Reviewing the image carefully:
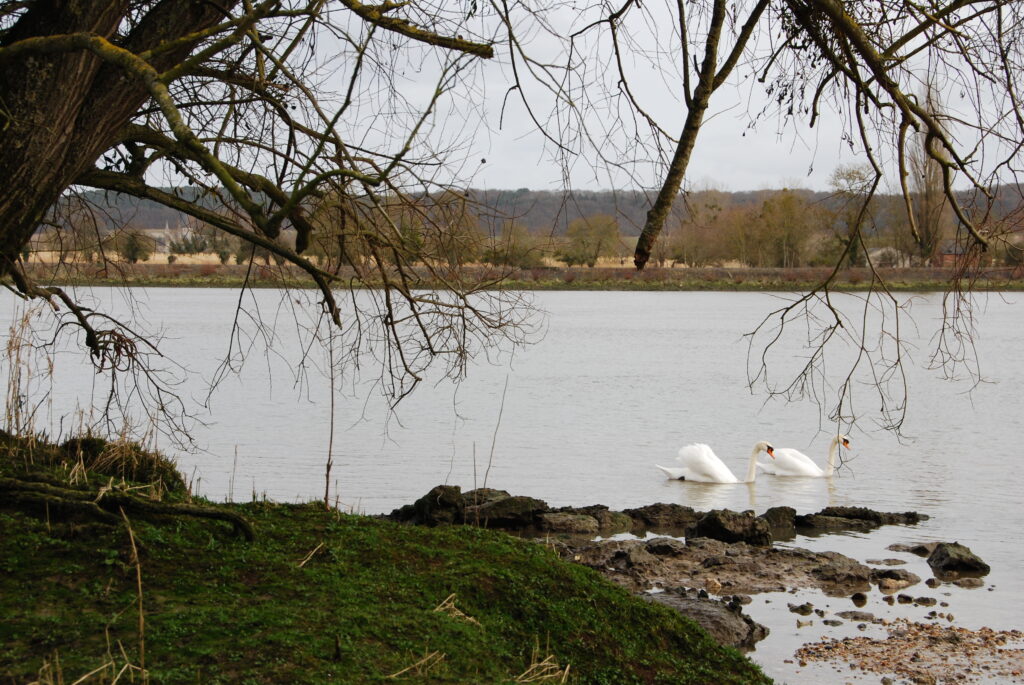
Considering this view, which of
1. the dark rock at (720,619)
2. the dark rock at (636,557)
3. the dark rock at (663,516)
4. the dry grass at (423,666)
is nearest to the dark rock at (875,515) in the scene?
the dark rock at (663,516)

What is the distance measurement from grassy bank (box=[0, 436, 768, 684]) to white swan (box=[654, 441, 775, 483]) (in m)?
10.3

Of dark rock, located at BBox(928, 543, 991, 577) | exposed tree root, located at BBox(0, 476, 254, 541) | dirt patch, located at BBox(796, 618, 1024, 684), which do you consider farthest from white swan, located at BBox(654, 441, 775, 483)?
exposed tree root, located at BBox(0, 476, 254, 541)

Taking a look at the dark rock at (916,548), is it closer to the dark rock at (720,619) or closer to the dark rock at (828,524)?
the dark rock at (828,524)

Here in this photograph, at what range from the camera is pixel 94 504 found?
4.88m

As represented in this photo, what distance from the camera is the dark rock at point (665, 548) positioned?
10.3 meters

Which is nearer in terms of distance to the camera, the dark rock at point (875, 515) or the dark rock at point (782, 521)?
the dark rock at point (782, 521)

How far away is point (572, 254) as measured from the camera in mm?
7078

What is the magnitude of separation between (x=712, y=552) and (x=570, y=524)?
181 cm

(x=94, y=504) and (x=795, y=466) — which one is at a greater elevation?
(x=94, y=504)

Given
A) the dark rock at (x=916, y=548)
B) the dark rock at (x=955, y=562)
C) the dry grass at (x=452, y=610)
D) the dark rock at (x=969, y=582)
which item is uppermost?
the dry grass at (x=452, y=610)

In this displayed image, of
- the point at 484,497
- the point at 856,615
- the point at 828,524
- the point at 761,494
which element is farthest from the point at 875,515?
the point at 484,497

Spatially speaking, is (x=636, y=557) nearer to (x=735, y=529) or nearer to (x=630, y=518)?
(x=735, y=529)

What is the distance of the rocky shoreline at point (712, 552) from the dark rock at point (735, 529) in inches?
0.4

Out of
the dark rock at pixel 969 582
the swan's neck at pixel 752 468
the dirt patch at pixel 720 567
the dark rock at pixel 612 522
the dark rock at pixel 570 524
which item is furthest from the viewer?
the swan's neck at pixel 752 468
